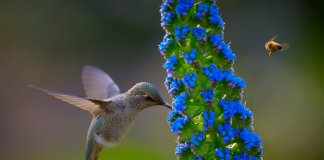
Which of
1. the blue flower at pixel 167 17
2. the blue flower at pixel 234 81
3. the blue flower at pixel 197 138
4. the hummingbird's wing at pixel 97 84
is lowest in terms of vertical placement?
the blue flower at pixel 197 138

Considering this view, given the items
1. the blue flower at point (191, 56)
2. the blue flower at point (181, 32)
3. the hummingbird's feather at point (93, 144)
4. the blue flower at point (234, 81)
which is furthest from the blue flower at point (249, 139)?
the hummingbird's feather at point (93, 144)

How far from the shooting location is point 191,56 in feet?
16.8

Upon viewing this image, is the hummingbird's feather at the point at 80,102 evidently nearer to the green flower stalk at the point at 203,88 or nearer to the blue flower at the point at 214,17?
the green flower stalk at the point at 203,88

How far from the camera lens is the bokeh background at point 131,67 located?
1325cm

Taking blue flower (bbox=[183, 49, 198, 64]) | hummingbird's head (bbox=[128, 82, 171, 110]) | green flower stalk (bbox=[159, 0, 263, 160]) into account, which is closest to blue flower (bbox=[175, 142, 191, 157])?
green flower stalk (bbox=[159, 0, 263, 160])

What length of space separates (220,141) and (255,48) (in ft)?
41.7

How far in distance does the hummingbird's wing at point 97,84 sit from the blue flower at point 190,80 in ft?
9.17

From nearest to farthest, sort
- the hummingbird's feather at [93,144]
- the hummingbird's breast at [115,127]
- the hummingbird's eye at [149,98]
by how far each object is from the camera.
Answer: the hummingbird's eye at [149,98], the hummingbird's breast at [115,127], the hummingbird's feather at [93,144]

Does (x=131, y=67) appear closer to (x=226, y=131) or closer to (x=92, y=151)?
(x=92, y=151)

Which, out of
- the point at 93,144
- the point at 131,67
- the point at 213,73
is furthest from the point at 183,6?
the point at 131,67

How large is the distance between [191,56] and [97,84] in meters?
3.03

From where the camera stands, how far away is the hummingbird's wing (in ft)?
25.3

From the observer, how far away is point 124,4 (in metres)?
20.8

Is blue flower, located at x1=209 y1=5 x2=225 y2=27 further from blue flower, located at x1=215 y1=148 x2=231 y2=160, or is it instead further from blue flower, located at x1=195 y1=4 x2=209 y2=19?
blue flower, located at x1=215 y1=148 x2=231 y2=160
